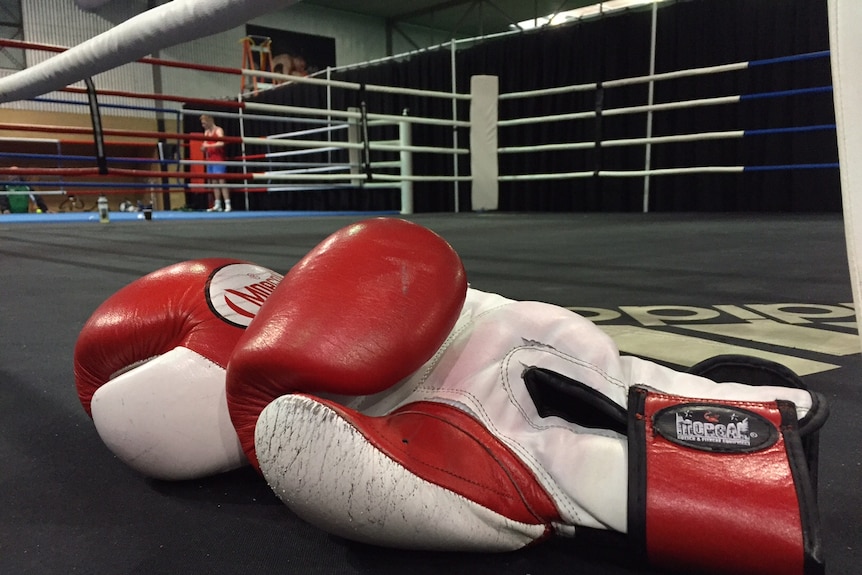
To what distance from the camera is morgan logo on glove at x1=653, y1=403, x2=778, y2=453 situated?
487mm

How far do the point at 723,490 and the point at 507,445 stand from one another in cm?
17

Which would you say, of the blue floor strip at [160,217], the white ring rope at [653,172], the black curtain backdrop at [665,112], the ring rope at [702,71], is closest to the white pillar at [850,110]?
the ring rope at [702,71]

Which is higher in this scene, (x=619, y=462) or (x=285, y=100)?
(x=285, y=100)

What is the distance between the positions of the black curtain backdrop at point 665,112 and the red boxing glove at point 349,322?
4.02 meters

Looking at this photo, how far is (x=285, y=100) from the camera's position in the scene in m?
8.46

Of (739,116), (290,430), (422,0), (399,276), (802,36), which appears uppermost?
(422,0)

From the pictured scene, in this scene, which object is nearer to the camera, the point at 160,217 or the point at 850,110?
the point at 850,110

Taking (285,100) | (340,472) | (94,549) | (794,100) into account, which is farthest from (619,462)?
(285,100)

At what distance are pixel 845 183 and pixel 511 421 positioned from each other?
0.32 m

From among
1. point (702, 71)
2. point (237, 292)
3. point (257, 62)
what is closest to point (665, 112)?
point (702, 71)

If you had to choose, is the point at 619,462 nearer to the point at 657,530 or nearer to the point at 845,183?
the point at 657,530

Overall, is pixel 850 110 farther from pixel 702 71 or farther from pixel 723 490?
pixel 702 71

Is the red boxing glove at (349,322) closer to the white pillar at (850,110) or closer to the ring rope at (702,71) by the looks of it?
the white pillar at (850,110)

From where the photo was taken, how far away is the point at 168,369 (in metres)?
0.62
